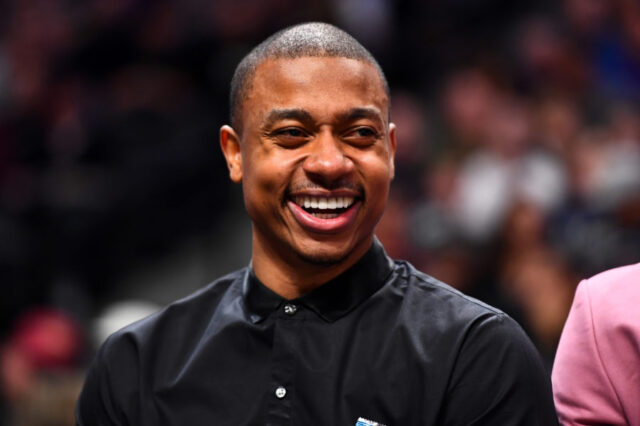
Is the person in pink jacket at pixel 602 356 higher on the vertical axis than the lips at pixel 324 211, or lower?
lower

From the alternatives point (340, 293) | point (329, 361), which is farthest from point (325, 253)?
point (329, 361)

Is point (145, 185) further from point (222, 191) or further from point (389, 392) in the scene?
point (389, 392)

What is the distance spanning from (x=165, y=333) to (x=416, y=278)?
55cm

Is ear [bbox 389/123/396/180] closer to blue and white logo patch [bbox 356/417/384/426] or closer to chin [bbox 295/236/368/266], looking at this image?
chin [bbox 295/236/368/266]

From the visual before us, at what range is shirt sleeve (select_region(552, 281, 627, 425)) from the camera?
2.42 m

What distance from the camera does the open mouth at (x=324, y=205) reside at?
2.51 meters

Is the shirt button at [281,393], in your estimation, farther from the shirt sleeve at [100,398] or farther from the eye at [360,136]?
the eye at [360,136]

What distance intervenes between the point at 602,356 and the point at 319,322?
0.58 metres

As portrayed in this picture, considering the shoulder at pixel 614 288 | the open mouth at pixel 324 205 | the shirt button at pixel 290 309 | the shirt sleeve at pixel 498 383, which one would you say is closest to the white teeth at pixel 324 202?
the open mouth at pixel 324 205

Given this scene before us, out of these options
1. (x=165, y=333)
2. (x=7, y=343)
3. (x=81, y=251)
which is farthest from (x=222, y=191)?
(x=165, y=333)

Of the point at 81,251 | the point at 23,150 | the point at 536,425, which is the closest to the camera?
the point at 536,425

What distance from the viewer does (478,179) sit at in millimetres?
5797

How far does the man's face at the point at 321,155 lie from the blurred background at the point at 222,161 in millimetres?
1964

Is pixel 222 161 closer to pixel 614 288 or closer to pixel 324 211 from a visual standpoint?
pixel 324 211
